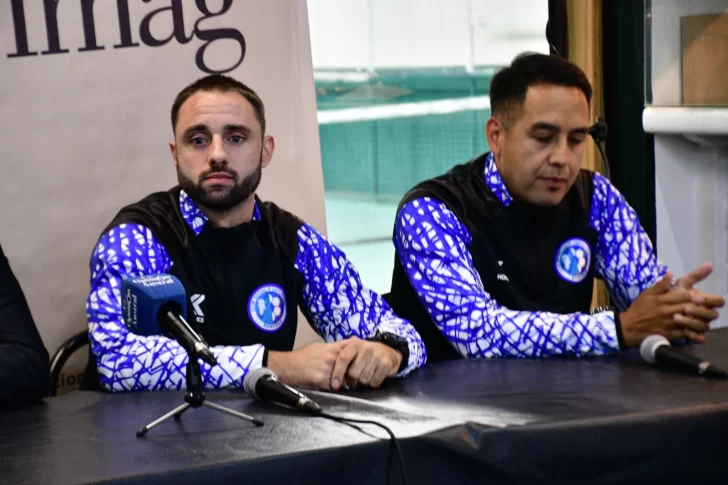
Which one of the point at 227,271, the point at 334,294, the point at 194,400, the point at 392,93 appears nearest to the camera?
the point at 194,400

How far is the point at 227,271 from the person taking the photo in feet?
7.55

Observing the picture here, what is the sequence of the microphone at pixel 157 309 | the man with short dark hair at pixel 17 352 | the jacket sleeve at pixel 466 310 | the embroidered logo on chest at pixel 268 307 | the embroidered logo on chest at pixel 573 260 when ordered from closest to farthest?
1. the microphone at pixel 157 309
2. the man with short dark hair at pixel 17 352
3. the jacket sleeve at pixel 466 310
4. the embroidered logo on chest at pixel 268 307
5. the embroidered logo on chest at pixel 573 260

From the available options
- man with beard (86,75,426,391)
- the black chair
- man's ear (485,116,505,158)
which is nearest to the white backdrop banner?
the black chair

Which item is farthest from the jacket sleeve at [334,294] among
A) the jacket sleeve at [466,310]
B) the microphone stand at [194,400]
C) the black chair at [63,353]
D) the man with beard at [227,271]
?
the microphone stand at [194,400]

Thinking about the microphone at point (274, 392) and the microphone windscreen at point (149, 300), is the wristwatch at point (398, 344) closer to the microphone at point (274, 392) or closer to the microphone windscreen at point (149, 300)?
the microphone at point (274, 392)

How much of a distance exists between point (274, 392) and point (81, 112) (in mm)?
1409

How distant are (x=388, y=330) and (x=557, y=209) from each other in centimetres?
67

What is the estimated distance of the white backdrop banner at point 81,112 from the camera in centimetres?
265

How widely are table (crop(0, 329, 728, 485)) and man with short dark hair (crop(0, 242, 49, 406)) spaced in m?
0.05

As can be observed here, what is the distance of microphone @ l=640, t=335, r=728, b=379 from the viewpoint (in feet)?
6.00

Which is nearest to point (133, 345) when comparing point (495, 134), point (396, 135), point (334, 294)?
point (334, 294)

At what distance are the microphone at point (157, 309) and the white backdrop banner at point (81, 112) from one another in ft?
4.16

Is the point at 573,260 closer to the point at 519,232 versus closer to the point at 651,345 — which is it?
the point at 519,232

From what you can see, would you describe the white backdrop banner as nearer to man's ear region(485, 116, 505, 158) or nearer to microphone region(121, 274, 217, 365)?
man's ear region(485, 116, 505, 158)
